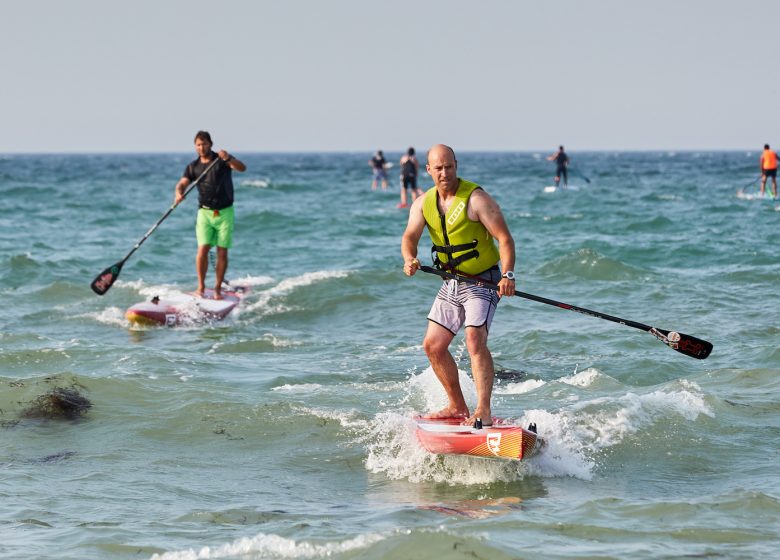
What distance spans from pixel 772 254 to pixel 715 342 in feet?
29.1

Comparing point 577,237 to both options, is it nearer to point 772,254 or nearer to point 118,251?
point 772,254

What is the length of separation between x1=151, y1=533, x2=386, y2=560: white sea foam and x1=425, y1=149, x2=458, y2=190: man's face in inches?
97.2

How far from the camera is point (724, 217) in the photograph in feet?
98.2

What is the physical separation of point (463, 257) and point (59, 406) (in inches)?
158

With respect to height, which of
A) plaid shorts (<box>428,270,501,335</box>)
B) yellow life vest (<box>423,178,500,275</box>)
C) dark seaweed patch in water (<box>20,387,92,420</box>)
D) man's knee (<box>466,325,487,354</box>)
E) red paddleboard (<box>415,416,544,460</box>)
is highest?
yellow life vest (<box>423,178,500,275</box>)

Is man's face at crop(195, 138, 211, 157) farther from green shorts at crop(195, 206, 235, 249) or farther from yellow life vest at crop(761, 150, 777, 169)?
yellow life vest at crop(761, 150, 777, 169)

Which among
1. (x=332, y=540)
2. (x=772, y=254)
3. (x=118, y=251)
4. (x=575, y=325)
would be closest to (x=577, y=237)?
(x=772, y=254)

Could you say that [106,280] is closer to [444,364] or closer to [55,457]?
[55,457]

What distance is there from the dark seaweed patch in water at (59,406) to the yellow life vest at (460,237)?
367 centimetres

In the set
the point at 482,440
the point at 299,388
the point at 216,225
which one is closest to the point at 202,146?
the point at 216,225

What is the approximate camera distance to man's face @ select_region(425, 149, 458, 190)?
7.38 metres

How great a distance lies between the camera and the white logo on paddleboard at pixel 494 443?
732cm

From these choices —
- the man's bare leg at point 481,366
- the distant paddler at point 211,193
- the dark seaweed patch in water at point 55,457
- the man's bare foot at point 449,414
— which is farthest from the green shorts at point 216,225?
the man's bare leg at point 481,366

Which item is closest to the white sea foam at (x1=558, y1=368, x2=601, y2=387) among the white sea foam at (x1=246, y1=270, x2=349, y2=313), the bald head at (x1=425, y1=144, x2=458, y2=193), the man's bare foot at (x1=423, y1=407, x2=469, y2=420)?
the man's bare foot at (x1=423, y1=407, x2=469, y2=420)
